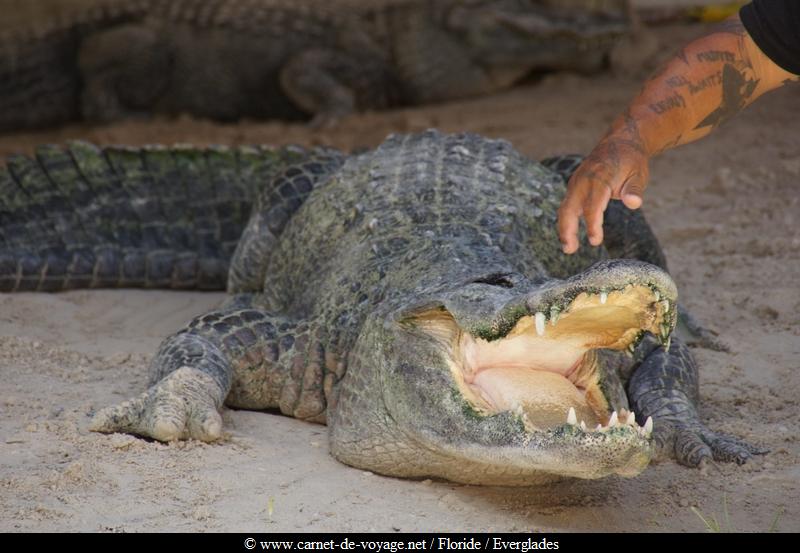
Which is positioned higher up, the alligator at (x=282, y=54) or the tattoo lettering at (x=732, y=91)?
the tattoo lettering at (x=732, y=91)

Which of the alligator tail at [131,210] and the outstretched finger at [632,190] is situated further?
the alligator tail at [131,210]

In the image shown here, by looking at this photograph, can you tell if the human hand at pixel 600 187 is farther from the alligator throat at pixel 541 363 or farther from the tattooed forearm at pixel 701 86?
the alligator throat at pixel 541 363

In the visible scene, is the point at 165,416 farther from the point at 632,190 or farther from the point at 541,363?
the point at 632,190

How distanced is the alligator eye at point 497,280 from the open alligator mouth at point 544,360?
134 millimetres

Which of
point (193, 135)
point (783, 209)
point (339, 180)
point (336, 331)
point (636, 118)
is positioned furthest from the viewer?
point (193, 135)

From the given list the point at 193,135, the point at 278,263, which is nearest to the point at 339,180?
the point at 278,263

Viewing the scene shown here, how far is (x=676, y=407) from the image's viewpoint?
3969 mm

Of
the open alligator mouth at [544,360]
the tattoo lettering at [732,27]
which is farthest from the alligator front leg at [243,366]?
A: the tattoo lettering at [732,27]

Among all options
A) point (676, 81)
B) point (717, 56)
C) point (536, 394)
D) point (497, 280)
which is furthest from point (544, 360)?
point (717, 56)

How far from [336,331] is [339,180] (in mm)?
972

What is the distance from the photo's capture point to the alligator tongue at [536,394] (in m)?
3.10

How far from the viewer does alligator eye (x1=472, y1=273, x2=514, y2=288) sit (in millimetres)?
3197

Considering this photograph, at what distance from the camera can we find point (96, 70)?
829 centimetres

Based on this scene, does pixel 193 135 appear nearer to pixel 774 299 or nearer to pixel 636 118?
pixel 774 299
